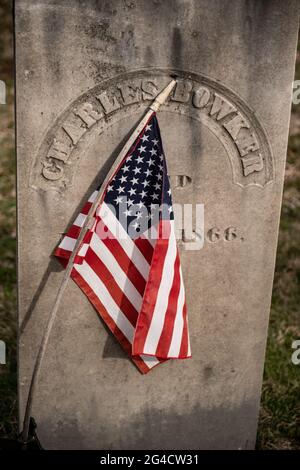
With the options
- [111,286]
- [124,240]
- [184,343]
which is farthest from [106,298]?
[184,343]

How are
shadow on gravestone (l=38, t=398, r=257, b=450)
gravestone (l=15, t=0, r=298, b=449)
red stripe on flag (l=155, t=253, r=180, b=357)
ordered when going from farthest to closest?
shadow on gravestone (l=38, t=398, r=257, b=450)
red stripe on flag (l=155, t=253, r=180, b=357)
gravestone (l=15, t=0, r=298, b=449)

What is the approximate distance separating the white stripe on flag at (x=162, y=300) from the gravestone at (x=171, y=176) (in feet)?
0.82

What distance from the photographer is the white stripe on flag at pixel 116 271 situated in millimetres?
3787

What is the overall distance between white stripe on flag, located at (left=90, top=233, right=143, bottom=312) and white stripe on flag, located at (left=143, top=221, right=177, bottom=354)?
15 centimetres

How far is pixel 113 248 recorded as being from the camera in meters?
3.80

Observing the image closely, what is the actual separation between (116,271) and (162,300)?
→ 0.32 meters

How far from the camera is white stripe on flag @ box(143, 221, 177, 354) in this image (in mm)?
3699

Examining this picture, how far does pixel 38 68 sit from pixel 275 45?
129cm

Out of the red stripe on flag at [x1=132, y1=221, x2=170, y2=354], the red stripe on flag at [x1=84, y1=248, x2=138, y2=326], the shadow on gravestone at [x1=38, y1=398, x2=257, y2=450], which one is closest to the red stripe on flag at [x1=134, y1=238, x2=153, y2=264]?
the red stripe on flag at [x1=132, y1=221, x2=170, y2=354]

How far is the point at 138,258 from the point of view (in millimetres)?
3811

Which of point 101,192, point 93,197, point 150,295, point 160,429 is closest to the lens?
point 101,192

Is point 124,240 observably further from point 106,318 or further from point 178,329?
point 178,329

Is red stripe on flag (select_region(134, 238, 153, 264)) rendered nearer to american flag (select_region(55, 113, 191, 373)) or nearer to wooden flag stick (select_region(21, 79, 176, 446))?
american flag (select_region(55, 113, 191, 373))

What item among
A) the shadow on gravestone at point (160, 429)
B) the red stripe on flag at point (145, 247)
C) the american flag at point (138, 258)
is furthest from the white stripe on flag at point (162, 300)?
the shadow on gravestone at point (160, 429)
